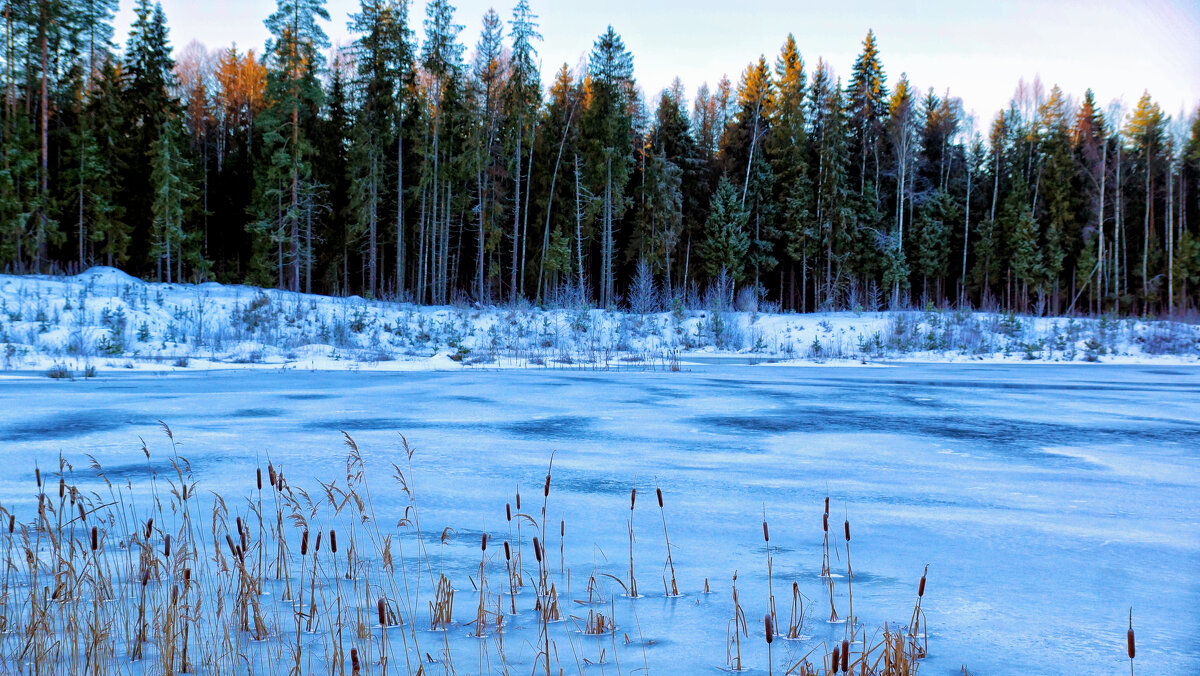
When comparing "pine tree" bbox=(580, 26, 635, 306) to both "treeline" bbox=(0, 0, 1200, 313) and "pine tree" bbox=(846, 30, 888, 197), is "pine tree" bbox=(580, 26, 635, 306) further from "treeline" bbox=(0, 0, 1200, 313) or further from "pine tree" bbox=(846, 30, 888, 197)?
"pine tree" bbox=(846, 30, 888, 197)

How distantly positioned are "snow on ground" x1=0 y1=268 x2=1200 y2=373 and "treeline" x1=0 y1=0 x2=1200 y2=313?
932 cm

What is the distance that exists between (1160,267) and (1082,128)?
384 inches

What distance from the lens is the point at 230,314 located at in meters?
23.4

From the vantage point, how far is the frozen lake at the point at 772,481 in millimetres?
3326

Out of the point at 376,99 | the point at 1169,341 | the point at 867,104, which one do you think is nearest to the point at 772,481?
the point at 1169,341

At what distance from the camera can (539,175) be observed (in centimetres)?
4609

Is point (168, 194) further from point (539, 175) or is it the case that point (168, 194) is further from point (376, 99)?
point (539, 175)

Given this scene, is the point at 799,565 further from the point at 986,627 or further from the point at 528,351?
the point at 528,351

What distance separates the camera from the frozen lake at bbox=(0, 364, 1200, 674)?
10.9 ft

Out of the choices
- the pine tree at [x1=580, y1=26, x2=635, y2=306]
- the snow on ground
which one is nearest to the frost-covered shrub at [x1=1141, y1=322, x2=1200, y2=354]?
the snow on ground

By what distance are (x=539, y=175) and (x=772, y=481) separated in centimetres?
4134

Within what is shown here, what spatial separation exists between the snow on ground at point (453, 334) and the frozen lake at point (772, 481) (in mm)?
5536

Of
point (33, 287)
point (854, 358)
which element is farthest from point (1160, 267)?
point (33, 287)

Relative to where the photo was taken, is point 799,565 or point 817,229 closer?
point 799,565
